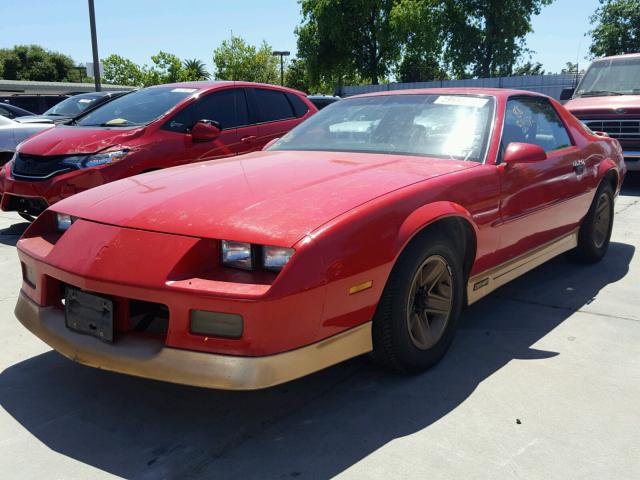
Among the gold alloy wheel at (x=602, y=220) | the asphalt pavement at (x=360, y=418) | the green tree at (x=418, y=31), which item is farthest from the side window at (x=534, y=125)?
the green tree at (x=418, y=31)

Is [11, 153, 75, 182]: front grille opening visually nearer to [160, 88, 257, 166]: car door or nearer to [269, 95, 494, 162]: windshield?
[160, 88, 257, 166]: car door

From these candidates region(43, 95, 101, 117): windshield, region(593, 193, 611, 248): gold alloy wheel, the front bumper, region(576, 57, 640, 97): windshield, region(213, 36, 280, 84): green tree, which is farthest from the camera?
region(213, 36, 280, 84): green tree

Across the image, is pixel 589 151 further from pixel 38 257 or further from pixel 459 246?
pixel 38 257

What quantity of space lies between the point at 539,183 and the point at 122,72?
70.7 m

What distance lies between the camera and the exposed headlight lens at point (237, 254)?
2422mm

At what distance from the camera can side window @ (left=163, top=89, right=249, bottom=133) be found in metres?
6.20

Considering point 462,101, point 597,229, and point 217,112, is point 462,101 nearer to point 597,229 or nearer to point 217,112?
point 597,229

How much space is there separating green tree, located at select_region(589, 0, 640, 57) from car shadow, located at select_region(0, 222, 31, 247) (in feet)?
134

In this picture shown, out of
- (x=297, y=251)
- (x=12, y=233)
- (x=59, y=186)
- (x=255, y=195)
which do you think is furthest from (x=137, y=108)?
(x=297, y=251)

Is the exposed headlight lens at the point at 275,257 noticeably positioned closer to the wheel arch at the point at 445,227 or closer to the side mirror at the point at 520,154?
the wheel arch at the point at 445,227

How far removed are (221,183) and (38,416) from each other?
1.31 meters

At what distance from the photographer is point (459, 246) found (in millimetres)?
3240

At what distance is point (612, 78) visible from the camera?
977 centimetres

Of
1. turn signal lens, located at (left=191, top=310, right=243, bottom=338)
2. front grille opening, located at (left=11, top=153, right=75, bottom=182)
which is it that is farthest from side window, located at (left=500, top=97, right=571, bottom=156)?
front grille opening, located at (left=11, top=153, right=75, bottom=182)
